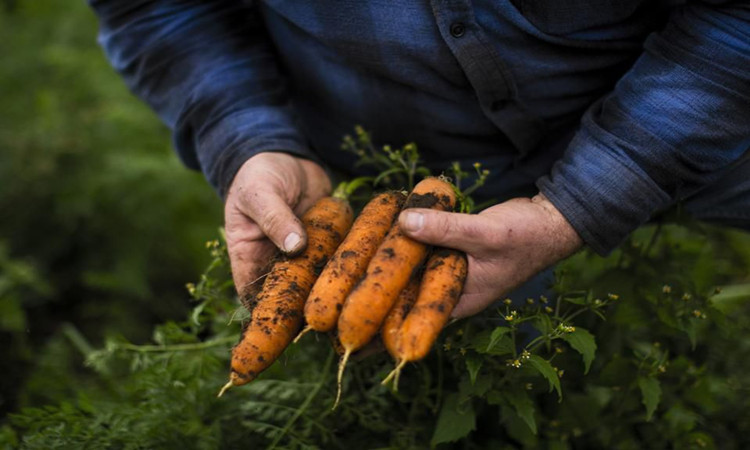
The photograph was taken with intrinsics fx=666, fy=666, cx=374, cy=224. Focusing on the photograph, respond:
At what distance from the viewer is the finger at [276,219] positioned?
160 cm

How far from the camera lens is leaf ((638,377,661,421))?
1664 millimetres

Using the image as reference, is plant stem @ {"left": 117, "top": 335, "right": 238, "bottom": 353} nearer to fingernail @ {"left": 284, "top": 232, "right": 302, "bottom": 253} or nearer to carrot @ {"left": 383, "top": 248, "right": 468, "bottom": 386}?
fingernail @ {"left": 284, "top": 232, "right": 302, "bottom": 253}

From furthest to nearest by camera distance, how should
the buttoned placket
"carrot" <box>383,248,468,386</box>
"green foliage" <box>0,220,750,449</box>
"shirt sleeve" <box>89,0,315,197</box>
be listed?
"shirt sleeve" <box>89,0,315,197</box> → "green foliage" <box>0,220,750,449</box> → the buttoned placket → "carrot" <box>383,248,468,386</box>

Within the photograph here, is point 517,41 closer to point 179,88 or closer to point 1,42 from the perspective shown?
point 179,88

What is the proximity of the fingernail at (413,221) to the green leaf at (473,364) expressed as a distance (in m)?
0.36

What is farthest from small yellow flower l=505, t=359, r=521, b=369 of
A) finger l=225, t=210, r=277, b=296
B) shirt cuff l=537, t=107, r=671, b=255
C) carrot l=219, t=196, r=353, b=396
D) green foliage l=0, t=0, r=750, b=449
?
finger l=225, t=210, r=277, b=296

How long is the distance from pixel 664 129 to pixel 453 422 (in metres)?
0.87

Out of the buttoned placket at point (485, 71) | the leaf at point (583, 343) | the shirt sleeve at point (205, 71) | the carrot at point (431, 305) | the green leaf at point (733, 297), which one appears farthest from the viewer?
the green leaf at point (733, 297)

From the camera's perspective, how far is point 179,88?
6.90 ft

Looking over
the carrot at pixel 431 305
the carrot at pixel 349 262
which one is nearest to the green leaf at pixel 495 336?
the carrot at pixel 431 305

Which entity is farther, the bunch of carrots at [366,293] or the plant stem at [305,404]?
the plant stem at [305,404]

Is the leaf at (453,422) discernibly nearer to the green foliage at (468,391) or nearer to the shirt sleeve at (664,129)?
the green foliage at (468,391)

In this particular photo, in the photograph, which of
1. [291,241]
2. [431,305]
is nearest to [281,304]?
[291,241]

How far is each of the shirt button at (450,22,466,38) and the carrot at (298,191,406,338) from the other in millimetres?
417
